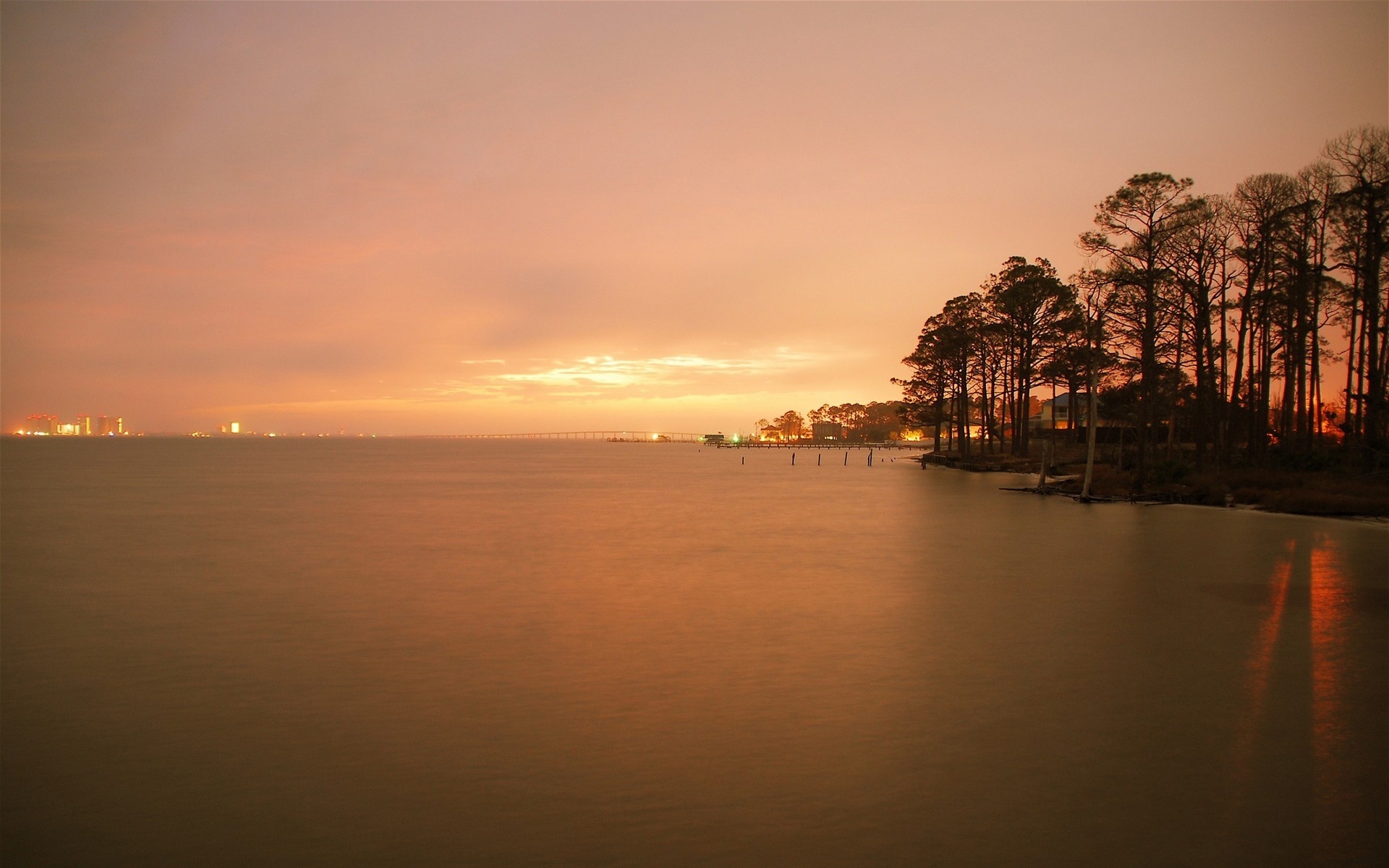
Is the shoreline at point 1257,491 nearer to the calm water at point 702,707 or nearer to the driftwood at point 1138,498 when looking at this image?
the driftwood at point 1138,498

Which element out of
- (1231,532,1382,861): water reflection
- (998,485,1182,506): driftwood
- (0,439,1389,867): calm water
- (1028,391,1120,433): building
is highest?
(1028,391,1120,433): building

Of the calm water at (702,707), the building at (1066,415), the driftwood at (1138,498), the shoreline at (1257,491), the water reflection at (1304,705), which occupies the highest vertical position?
the building at (1066,415)

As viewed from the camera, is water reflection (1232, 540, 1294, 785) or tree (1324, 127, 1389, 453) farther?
tree (1324, 127, 1389, 453)

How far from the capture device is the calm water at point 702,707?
671 centimetres

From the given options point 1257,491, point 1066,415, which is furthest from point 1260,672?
point 1066,415

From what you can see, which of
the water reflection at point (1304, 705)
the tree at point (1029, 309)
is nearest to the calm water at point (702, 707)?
the water reflection at point (1304, 705)

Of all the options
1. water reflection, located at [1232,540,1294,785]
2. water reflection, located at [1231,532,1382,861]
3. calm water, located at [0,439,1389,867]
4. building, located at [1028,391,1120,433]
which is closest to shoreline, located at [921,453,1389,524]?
calm water, located at [0,439,1389,867]

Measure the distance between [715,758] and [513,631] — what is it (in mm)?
6927

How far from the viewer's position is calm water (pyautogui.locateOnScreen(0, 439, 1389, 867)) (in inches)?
264

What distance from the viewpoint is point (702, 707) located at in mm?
10117

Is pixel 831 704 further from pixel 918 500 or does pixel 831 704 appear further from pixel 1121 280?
pixel 918 500

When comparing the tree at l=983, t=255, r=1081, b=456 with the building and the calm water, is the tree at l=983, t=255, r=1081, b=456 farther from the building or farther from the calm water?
the calm water

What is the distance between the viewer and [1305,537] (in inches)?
970

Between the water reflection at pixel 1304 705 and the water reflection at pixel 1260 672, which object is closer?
the water reflection at pixel 1304 705
